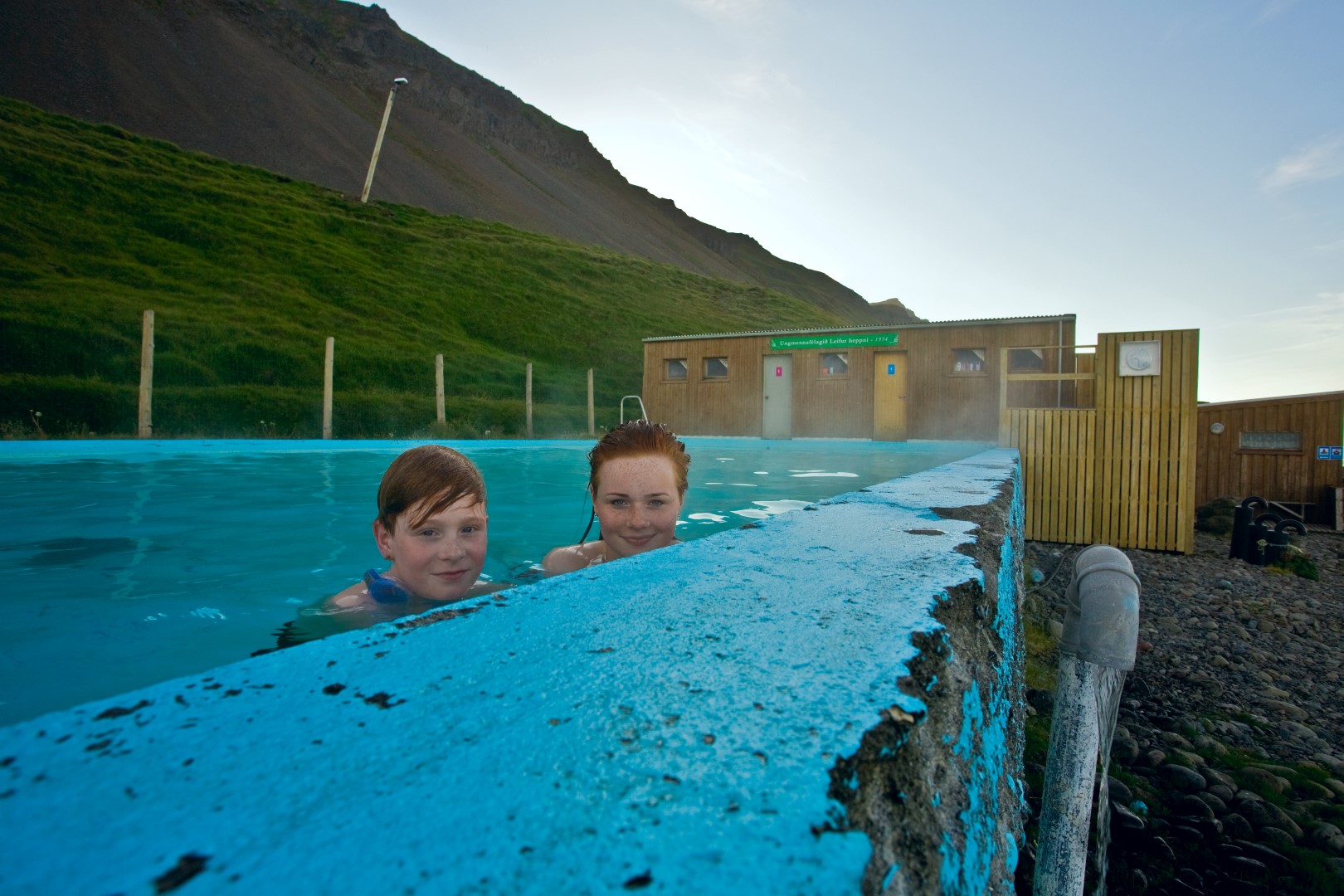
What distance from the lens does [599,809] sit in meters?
0.57

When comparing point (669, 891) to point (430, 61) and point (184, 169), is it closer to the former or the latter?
point (184, 169)

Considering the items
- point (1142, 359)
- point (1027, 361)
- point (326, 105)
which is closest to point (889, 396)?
point (1027, 361)

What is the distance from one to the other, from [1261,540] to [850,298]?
171 m

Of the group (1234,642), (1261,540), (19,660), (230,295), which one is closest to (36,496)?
(19,660)

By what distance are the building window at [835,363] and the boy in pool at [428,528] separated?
57.4 feet

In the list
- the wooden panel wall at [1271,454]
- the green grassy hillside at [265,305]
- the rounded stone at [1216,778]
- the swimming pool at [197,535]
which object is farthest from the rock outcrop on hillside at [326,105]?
the rounded stone at [1216,778]

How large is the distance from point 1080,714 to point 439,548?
2294 millimetres

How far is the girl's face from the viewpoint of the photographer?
10.5 ft

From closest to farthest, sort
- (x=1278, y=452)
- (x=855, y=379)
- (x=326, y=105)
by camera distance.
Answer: (x=1278, y=452)
(x=855, y=379)
(x=326, y=105)

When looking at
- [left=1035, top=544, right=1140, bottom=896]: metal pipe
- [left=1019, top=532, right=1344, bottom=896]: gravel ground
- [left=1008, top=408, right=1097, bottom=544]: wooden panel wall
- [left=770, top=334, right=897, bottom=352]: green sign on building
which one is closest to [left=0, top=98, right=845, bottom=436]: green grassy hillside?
[left=770, top=334, right=897, bottom=352]: green sign on building

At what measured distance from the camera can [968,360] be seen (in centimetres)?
1777

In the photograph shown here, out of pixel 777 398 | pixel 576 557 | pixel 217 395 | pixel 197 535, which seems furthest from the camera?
pixel 777 398

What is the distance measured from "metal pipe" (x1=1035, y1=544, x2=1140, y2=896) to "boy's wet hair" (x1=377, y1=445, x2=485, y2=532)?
2.23 metres

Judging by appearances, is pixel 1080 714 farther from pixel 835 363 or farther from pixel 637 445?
pixel 835 363
